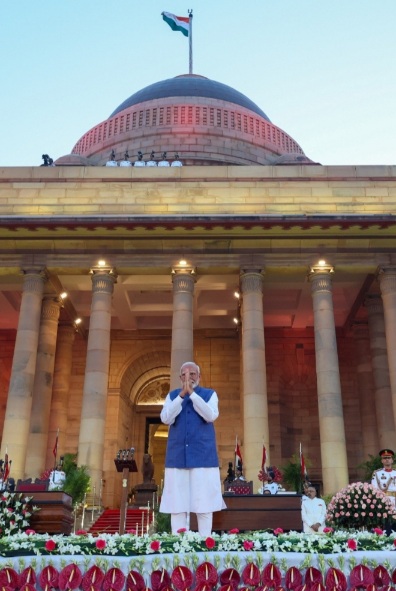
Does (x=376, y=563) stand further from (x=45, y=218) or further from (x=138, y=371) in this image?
(x=138, y=371)

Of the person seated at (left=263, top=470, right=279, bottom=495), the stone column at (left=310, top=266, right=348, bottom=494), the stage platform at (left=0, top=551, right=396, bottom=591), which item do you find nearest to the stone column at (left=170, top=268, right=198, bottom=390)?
the stone column at (left=310, top=266, right=348, bottom=494)

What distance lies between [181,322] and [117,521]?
8.53 m

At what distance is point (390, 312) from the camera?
27.0 m

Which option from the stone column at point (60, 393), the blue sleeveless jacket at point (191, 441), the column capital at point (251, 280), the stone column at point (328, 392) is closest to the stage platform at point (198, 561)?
the blue sleeveless jacket at point (191, 441)

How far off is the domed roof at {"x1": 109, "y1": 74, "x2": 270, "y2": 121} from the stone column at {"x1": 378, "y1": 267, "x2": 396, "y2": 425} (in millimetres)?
26766

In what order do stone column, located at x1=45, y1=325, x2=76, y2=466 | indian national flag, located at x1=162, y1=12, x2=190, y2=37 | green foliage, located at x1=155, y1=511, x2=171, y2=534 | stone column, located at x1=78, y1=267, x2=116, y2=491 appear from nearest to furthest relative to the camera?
1. green foliage, located at x1=155, y1=511, x2=171, y2=534
2. stone column, located at x1=78, y1=267, x2=116, y2=491
3. stone column, located at x1=45, y1=325, x2=76, y2=466
4. indian national flag, located at x1=162, y1=12, x2=190, y2=37

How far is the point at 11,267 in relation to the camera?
2822cm

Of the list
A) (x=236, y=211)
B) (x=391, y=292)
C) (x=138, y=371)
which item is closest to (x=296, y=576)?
(x=391, y=292)

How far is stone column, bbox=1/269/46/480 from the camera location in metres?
25.0

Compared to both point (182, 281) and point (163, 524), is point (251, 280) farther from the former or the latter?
point (163, 524)

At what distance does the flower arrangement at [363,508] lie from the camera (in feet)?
38.7

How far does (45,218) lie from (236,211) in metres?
9.23

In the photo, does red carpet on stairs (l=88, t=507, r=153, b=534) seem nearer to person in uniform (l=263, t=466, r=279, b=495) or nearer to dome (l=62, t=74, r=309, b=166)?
person in uniform (l=263, t=466, r=279, b=495)

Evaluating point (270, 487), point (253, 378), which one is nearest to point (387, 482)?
point (270, 487)
